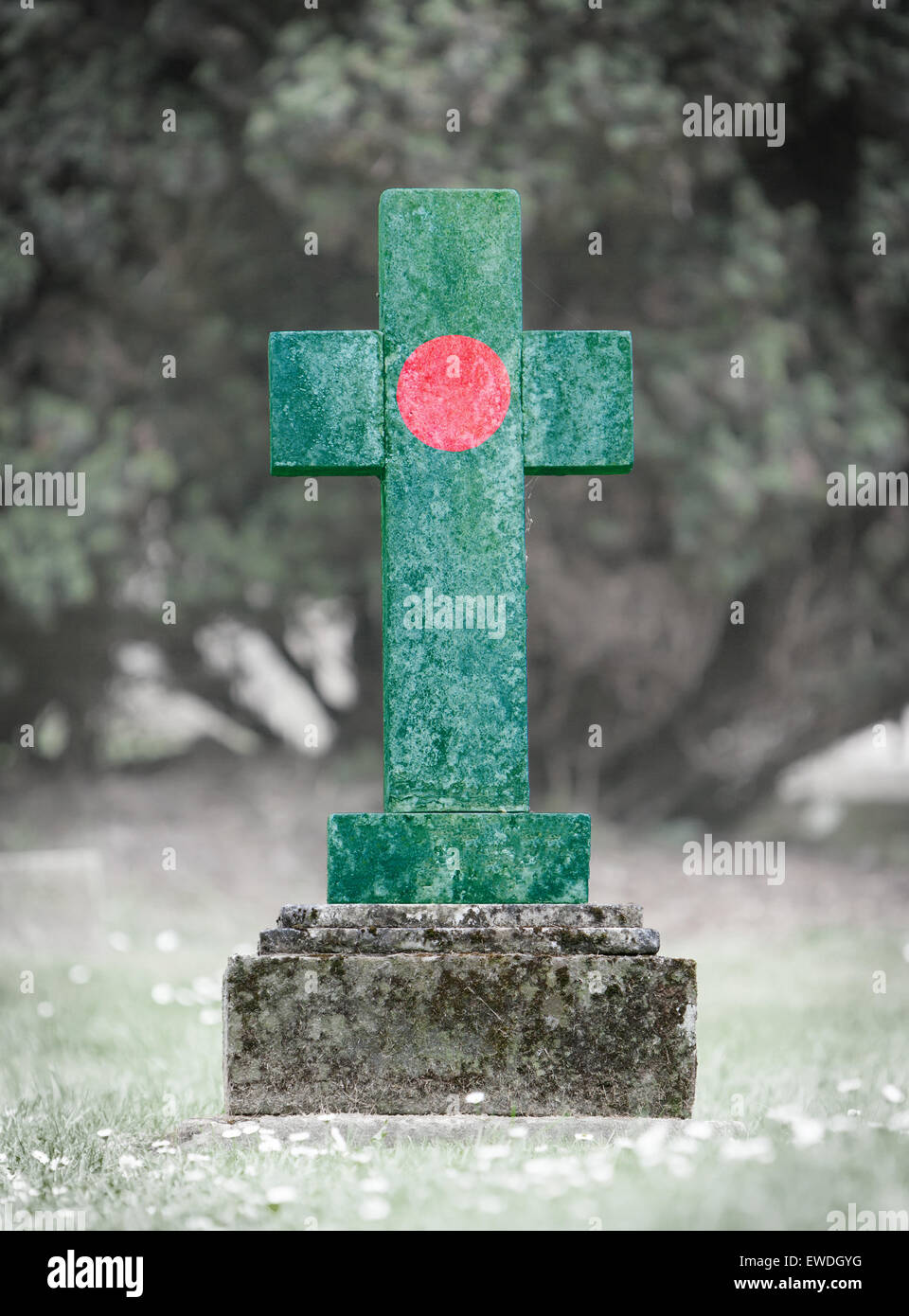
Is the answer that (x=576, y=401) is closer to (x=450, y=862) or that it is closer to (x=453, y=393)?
(x=453, y=393)

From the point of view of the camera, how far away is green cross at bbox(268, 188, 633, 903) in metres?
3.56

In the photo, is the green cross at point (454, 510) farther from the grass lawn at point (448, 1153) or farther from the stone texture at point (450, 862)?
the grass lawn at point (448, 1153)

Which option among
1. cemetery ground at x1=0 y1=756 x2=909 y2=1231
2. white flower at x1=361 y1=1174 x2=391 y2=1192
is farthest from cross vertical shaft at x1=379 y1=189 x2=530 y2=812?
white flower at x1=361 y1=1174 x2=391 y2=1192

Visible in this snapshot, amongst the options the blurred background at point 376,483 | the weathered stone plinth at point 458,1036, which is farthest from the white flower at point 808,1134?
the blurred background at point 376,483

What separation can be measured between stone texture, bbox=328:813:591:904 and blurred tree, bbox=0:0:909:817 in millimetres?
5395

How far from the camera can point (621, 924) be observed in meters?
3.49

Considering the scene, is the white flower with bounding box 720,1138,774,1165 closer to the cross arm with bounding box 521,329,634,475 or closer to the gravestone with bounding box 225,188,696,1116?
the gravestone with bounding box 225,188,696,1116

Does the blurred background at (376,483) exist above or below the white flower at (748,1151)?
above

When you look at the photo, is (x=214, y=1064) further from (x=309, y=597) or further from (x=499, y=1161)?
(x=309, y=597)

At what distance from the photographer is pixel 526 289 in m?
8.87

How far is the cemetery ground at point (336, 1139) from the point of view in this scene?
2729mm

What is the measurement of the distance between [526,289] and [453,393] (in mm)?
5440

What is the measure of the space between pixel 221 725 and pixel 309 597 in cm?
147

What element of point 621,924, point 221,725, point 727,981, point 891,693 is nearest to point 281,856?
point 221,725
